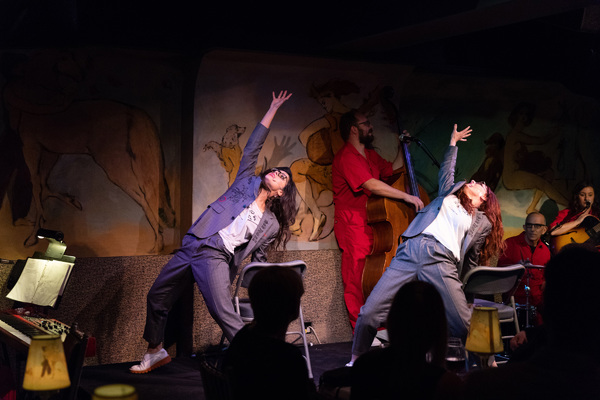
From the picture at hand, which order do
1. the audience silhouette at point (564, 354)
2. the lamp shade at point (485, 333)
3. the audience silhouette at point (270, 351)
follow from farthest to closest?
the lamp shade at point (485, 333) → the audience silhouette at point (270, 351) → the audience silhouette at point (564, 354)

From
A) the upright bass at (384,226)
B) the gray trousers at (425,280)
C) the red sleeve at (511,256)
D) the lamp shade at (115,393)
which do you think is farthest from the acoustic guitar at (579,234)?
the lamp shade at (115,393)

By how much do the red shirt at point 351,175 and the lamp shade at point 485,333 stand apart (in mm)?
3318

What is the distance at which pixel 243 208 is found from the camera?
4.83 meters

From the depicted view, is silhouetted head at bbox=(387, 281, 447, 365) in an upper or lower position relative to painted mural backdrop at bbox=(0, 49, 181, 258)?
lower

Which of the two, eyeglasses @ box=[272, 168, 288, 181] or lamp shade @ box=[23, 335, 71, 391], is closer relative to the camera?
lamp shade @ box=[23, 335, 71, 391]

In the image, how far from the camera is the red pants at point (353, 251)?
6.02 metres

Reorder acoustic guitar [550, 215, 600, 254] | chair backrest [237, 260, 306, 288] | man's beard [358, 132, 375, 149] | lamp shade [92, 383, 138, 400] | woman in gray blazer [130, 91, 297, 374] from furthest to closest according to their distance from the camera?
1. acoustic guitar [550, 215, 600, 254]
2. man's beard [358, 132, 375, 149]
3. woman in gray blazer [130, 91, 297, 374]
4. chair backrest [237, 260, 306, 288]
5. lamp shade [92, 383, 138, 400]

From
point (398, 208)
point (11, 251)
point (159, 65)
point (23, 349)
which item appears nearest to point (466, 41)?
point (398, 208)

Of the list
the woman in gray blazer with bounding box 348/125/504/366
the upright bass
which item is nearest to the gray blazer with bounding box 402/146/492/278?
the woman in gray blazer with bounding box 348/125/504/366

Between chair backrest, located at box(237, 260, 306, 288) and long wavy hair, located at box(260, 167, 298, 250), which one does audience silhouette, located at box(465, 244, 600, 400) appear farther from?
long wavy hair, located at box(260, 167, 298, 250)

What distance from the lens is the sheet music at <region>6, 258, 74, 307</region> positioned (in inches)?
150

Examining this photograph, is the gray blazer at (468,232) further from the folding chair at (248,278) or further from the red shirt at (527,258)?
the red shirt at (527,258)

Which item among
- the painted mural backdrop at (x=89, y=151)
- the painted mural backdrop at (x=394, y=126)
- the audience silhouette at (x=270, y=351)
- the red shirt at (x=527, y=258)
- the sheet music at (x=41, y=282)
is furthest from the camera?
the red shirt at (x=527, y=258)

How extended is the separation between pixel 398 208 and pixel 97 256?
2497mm
